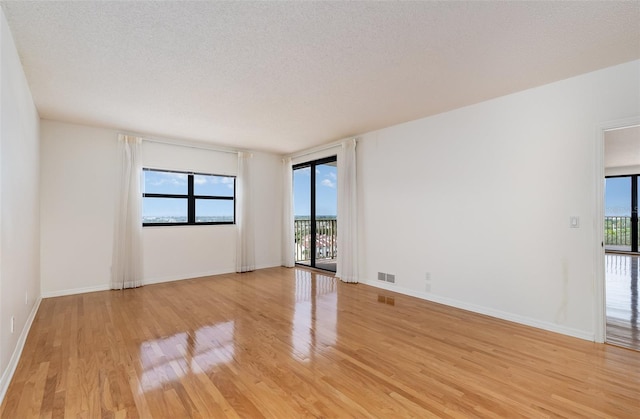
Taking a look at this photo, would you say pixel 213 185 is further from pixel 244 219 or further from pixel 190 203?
pixel 244 219

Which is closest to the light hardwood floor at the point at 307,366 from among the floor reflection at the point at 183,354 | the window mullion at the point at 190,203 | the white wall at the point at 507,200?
the floor reflection at the point at 183,354

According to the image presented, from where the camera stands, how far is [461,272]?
3.81 meters

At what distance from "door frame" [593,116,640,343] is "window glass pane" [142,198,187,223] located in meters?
5.92

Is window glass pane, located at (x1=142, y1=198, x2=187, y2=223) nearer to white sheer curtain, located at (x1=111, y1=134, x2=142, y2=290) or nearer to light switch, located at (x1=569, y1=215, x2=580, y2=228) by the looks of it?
white sheer curtain, located at (x1=111, y1=134, x2=142, y2=290)

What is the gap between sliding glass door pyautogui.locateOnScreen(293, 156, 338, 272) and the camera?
6.27 m

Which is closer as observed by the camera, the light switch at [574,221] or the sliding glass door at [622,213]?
the light switch at [574,221]

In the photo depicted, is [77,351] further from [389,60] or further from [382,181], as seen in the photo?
[382,181]

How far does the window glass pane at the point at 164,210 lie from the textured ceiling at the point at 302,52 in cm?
179

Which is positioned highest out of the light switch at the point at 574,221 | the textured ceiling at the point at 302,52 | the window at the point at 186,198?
the textured ceiling at the point at 302,52

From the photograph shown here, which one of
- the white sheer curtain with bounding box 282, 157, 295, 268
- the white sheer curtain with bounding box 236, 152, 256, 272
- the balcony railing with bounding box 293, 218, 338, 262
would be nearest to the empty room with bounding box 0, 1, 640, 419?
the white sheer curtain with bounding box 236, 152, 256, 272

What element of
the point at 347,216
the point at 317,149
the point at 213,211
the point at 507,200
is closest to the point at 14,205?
the point at 213,211

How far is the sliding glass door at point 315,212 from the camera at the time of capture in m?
6.27

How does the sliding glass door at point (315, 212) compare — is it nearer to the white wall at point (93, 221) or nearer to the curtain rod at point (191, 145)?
the curtain rod at point (191, 145)

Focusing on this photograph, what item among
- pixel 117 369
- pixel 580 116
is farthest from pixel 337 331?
pixel 580 116
